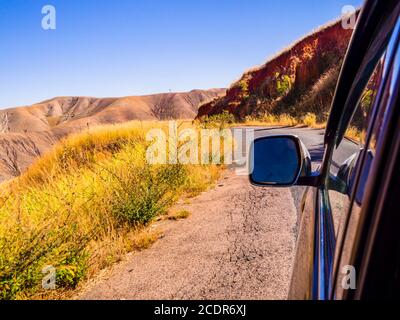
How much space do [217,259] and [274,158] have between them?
2113 millimetres

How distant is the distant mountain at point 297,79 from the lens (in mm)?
27953

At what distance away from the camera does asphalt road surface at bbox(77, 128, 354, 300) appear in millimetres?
3189

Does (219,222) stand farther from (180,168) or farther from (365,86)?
(365,86)

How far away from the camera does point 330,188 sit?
1.44 meters

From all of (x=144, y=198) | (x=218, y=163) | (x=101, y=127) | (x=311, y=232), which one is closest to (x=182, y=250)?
(x=144, y=198)

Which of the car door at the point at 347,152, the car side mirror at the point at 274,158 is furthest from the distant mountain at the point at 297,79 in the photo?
the car door at the point at 347,152

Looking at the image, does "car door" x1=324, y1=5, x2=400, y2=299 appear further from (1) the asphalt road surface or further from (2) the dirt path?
(2) the dirt path

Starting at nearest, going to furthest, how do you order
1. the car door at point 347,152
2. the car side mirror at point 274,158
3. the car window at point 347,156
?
1. the car door at point 347,152
2. the car window at point 347,156
3. the car side mirror at point 274,158

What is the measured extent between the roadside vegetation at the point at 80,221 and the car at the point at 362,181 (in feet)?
8.42

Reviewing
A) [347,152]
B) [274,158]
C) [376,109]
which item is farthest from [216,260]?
[376,109]

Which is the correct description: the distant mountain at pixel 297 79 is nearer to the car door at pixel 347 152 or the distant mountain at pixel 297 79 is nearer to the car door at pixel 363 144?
the car door at pixel 347 152

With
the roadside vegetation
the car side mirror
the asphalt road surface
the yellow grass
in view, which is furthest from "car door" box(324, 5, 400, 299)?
the yellow grass

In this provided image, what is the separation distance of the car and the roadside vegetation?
8.42 ft

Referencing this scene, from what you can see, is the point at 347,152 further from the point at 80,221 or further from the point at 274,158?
the point at 80,221
